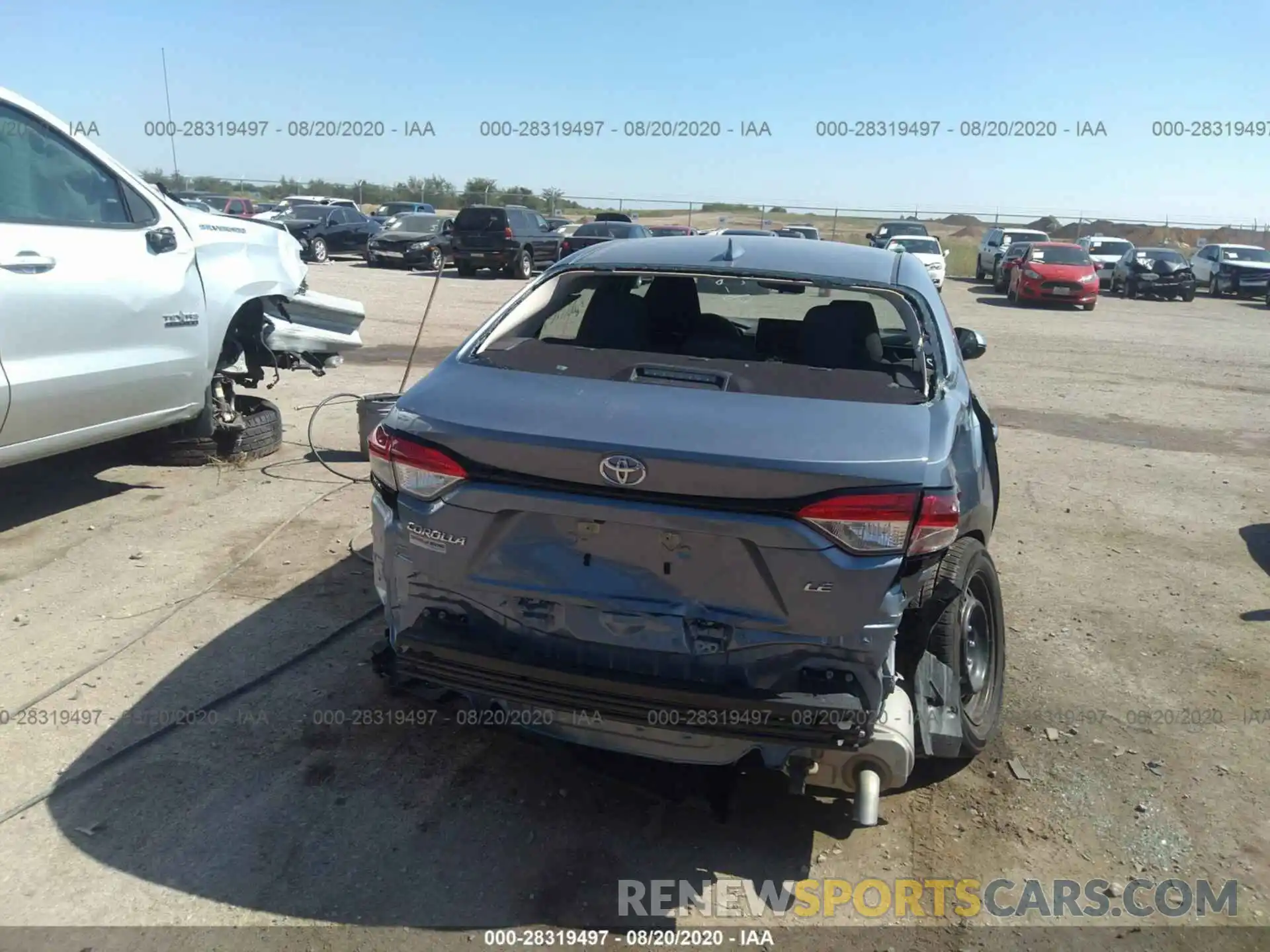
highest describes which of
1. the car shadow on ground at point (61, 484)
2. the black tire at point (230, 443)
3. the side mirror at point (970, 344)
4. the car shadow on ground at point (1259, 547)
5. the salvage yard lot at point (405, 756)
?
the side mirror at point (970, 344)

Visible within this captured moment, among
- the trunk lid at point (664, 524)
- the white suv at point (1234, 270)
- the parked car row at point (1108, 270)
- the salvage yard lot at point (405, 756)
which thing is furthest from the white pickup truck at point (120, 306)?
the white suv at point (1234, 270)

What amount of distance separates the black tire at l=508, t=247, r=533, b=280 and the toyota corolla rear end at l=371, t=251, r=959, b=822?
2378 centimetres

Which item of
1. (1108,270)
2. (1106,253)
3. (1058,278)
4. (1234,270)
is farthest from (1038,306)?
(1106,253)

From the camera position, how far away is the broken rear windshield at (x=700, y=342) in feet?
11.0

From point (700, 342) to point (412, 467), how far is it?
1.49 metres

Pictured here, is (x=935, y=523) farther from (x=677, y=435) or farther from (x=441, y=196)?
(x=441, y=196)

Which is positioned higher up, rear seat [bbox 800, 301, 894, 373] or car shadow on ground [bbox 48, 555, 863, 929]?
rear seat [bbox 800, 301, 894, 373]

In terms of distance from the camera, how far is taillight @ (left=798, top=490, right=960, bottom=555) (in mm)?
2770

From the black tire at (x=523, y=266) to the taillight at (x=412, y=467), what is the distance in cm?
2384

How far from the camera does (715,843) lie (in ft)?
10.8

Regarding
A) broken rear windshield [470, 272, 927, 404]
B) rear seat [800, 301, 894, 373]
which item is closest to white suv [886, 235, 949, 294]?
broken rear windshield [470, 272, 927, 404]

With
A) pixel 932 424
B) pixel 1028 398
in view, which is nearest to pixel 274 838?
pixel 932 424

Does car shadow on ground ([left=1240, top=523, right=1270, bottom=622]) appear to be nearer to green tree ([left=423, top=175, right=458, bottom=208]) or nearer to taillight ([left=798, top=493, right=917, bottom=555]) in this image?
taillight ([left=798, top=493, right=917, bottom=555])

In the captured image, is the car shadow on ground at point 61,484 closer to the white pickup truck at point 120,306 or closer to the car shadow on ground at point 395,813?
the white pickup truck at point 120,306
